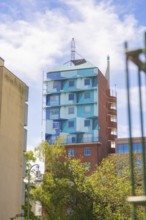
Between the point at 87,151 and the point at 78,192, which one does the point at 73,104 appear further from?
the point at 78,192

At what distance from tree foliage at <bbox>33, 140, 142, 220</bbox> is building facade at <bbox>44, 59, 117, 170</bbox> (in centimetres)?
3763

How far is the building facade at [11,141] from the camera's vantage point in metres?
42.8

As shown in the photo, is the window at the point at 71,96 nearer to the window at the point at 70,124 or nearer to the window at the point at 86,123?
the window at the point at 70,124

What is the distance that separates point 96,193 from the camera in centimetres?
4053

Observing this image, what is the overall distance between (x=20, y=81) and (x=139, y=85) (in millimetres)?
42263

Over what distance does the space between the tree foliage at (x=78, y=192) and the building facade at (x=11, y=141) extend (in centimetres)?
314

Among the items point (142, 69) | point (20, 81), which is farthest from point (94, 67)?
point (142, 69)

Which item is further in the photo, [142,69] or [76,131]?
[76,131]

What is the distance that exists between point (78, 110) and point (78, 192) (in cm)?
4342

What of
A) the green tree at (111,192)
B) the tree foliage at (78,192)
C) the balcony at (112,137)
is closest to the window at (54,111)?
the balcony at (112,137)

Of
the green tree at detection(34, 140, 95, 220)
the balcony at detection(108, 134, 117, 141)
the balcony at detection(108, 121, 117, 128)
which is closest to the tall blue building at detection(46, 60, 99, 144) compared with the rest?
the balcony at detection(108, 134, 117, 141)

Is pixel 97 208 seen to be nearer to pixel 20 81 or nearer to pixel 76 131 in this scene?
pixel 20 81

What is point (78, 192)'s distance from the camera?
4069cm

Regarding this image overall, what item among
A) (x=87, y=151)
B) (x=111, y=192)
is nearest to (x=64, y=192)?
(x=111, y=192)
